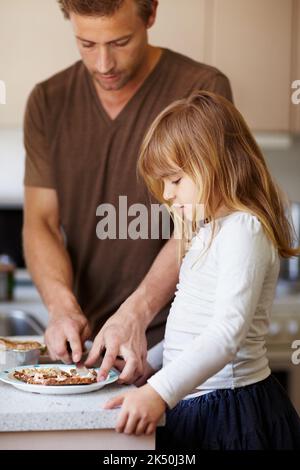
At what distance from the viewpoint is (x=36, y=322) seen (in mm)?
2768

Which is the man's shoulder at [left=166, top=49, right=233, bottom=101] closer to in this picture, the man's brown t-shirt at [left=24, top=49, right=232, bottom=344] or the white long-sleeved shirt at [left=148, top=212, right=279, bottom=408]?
the man's brown t-shirt at [left=24, top=49, right=232, bottom=344]

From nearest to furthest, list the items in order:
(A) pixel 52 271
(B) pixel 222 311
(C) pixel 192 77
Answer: (B) pixel 222 311 < (A) pixel 52 271 < (C) pixel 192 77

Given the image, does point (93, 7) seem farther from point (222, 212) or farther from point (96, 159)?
point (222, 212)

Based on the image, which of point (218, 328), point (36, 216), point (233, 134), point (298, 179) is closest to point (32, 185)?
point (36, 216)

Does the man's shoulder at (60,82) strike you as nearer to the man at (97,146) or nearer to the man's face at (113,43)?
the man at (97,146)

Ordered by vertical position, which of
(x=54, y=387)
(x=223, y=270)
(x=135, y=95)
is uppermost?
(x=135, y=95)

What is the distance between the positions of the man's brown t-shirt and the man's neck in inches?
0.5

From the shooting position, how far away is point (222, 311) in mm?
1150

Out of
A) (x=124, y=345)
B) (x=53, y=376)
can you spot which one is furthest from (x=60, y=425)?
(x=124, y=345)

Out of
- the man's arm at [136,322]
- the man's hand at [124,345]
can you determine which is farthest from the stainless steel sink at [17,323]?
the man's hand at [124,345]

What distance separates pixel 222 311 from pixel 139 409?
0.19 metres

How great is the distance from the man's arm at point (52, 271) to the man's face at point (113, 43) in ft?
1.08

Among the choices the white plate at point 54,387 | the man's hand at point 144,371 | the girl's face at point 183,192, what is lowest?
the man's hand at point 144,371

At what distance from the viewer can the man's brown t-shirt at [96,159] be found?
1.84m
